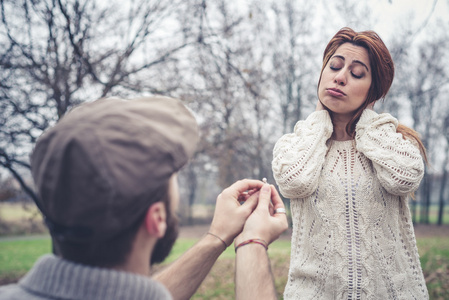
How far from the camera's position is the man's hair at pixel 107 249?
40.7 inches

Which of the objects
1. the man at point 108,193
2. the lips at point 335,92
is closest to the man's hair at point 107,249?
the man at point 108,193

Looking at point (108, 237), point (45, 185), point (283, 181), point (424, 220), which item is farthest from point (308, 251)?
point (424, 220)

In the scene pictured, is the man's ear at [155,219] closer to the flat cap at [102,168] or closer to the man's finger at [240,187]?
the flat cap at [102,168]

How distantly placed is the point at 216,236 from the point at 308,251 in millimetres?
649

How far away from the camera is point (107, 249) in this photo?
1047mm

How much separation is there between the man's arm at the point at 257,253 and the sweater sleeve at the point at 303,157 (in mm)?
320

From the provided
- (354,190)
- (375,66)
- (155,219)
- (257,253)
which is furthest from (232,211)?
(375,66)

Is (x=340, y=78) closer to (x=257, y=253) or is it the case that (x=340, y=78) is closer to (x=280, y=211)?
(x=280, y=211)

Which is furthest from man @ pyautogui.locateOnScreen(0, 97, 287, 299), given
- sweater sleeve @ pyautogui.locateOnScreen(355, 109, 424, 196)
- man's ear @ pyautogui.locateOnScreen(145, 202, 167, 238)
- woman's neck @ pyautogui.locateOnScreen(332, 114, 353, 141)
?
woman's neck @ pyautogui.locateOnScreen(332, 114, 353, 141)

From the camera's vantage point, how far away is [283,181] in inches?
75.2

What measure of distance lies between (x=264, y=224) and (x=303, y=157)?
606 millimetres

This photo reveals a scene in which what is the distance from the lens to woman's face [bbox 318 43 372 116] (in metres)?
2.09

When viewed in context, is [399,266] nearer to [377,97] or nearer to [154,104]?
[377,97]

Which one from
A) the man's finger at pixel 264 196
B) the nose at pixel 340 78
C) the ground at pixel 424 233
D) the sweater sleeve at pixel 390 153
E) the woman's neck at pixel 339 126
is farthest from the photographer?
the ground at pixel 424 233
